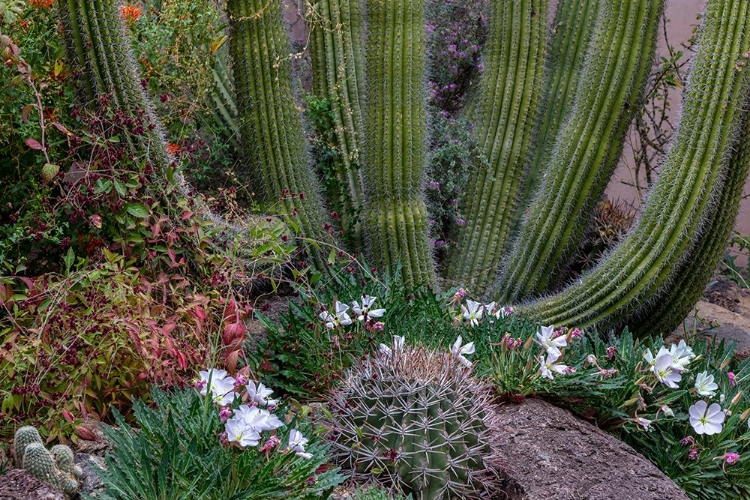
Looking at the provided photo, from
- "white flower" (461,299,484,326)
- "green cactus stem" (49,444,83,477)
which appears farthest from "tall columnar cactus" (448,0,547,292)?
"green cactus stem" (49,444,83,477)

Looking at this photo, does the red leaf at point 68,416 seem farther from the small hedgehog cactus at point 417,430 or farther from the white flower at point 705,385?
the white flower at point 705,385

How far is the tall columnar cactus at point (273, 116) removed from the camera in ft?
13.9

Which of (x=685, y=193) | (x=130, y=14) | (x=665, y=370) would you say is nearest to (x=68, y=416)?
(x=130, y=14)

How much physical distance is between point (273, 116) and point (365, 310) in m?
1.43

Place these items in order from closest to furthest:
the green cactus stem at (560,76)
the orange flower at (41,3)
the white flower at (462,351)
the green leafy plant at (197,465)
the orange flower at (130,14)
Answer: the green leafy plant at (197,465), the white flower at (462,351), the orange flower at (41,3), the orange flower at (130,14), the green cactus stem at (560,76)

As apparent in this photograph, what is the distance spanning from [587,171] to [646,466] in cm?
193

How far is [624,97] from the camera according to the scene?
4324 millimetres

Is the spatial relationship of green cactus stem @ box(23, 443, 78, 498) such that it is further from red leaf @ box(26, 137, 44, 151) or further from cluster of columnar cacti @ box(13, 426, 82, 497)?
red leaf @ box(26, 137, 44, 151)

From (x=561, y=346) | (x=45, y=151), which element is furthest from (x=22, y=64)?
(x=561, y=346)

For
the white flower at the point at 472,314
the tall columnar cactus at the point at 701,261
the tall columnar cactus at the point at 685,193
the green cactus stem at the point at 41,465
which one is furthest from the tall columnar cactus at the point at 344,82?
the green cactus stem at the point at 41,465

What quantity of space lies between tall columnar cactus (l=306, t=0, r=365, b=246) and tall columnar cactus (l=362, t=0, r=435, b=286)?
29 cm

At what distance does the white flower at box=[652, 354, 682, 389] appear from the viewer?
322cm

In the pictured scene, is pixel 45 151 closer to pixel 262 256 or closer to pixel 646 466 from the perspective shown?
pixel 262 256

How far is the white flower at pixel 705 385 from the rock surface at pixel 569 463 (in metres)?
0.46
